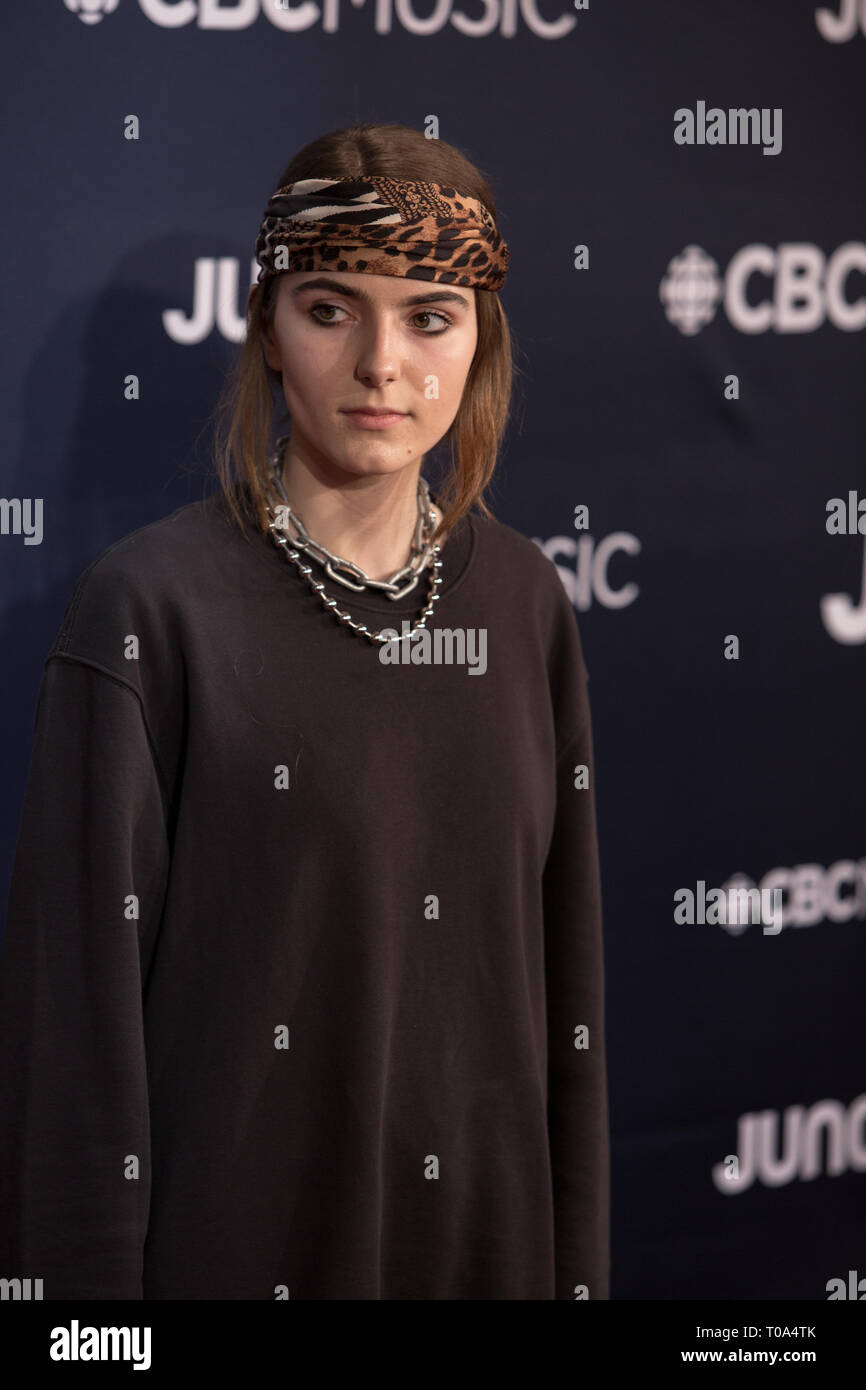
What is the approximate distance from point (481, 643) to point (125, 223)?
0.65 metres

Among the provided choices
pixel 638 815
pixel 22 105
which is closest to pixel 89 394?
pixel 22 105

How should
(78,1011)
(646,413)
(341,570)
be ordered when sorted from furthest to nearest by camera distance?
(646,413) < (341,570) < (78,1011)

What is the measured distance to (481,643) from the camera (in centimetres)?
137

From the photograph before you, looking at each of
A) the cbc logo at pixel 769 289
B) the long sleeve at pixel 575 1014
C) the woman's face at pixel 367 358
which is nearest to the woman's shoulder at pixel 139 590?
the woman's face at pixel 367 358

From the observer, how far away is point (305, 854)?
1247 mm

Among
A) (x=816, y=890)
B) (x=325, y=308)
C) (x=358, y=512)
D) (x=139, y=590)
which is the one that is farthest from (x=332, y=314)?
(x=816, y=890)

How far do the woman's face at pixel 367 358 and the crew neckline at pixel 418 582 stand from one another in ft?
0.31

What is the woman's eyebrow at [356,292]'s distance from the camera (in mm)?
1254

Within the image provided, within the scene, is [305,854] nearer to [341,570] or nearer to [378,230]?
[341,570]

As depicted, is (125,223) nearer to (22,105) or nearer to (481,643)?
(22,105)

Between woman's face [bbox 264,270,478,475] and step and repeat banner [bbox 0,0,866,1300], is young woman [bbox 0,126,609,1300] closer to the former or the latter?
woman's face [bbox 264,270,478,475]

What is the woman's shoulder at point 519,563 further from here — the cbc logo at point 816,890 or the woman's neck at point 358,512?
the cbc logo at point 816,890

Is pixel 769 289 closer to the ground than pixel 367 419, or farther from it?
farther from it

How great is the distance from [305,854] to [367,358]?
0.43 metres
